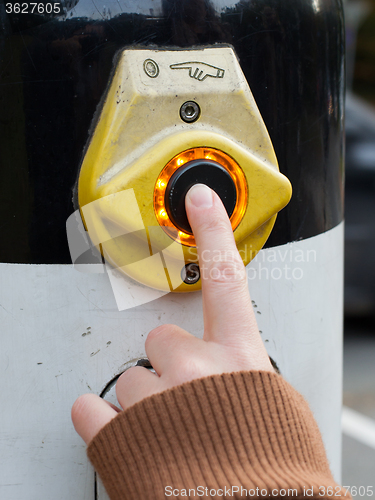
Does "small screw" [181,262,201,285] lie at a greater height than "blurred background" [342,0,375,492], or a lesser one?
greater

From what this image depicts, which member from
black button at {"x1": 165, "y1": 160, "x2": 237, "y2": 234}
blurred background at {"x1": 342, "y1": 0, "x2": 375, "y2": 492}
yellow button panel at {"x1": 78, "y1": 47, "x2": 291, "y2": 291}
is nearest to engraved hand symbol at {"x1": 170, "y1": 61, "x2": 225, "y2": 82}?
yellow button panel at {"x1": 78, "y1": 47, "x2": 291, "y2": 291}

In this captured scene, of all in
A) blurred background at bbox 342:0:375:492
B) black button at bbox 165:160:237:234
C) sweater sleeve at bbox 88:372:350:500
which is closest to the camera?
sweater sleeve at bbox 88:372:350:500

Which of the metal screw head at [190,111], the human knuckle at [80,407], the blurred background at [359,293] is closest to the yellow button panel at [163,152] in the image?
the metal screw head at [190,111]

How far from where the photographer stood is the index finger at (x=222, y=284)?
1.91 feet

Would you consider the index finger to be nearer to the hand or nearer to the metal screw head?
the hand

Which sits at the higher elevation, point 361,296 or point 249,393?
point 249,393

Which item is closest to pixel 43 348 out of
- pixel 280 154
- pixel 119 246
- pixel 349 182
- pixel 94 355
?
pixel 94 355

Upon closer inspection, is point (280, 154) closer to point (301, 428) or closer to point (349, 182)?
point (301, 428)

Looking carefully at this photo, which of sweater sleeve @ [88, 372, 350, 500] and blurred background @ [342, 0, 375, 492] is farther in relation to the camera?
blurred background @ [342, 0, 375, 492]

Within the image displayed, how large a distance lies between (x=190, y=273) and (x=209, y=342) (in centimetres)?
13

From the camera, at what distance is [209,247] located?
23.5 inches

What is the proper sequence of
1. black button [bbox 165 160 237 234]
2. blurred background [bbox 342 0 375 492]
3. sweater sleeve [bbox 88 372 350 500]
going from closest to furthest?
sweater sleeve [bbox 88 372 350 500]
black button [bbox 165 160 237 234]
blurred background [bbox 342 0 375 492]

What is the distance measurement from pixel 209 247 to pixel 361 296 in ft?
8.47

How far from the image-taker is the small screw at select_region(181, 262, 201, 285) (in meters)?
0.68
